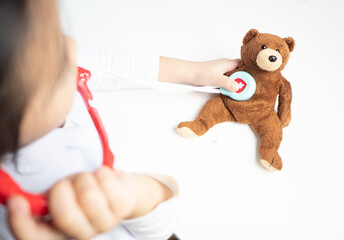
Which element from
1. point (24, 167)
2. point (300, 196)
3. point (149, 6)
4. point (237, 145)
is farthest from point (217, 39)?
point (24, 167)

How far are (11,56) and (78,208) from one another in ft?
0.45

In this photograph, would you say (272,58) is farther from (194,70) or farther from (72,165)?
(72,165)

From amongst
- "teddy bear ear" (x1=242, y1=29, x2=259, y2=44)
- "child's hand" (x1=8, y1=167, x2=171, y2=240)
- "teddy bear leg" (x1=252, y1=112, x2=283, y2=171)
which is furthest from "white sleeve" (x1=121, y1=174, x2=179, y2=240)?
"teddy bear ear" (x1=242, y1=29, x2=259, y2=44)

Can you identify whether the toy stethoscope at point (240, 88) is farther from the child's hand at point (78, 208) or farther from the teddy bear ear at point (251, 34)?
the child's hand at point (78, 208)

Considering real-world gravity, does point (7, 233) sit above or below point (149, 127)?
below

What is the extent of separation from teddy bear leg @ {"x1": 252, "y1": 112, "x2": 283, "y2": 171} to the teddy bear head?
10 cm

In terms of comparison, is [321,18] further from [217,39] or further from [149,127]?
[149,127]

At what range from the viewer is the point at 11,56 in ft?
0.80

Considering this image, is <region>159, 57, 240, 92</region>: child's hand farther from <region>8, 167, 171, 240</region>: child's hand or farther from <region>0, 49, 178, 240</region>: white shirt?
<region>8, 167, 171, 240</region>: child's hand

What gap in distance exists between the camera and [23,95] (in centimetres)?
26

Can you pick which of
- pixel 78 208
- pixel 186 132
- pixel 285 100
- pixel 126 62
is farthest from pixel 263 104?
pixel 78 208

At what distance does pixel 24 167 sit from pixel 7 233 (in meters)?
0.15

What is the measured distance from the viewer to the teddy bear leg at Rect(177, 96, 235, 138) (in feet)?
1.88

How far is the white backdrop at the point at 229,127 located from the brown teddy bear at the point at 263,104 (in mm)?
25
